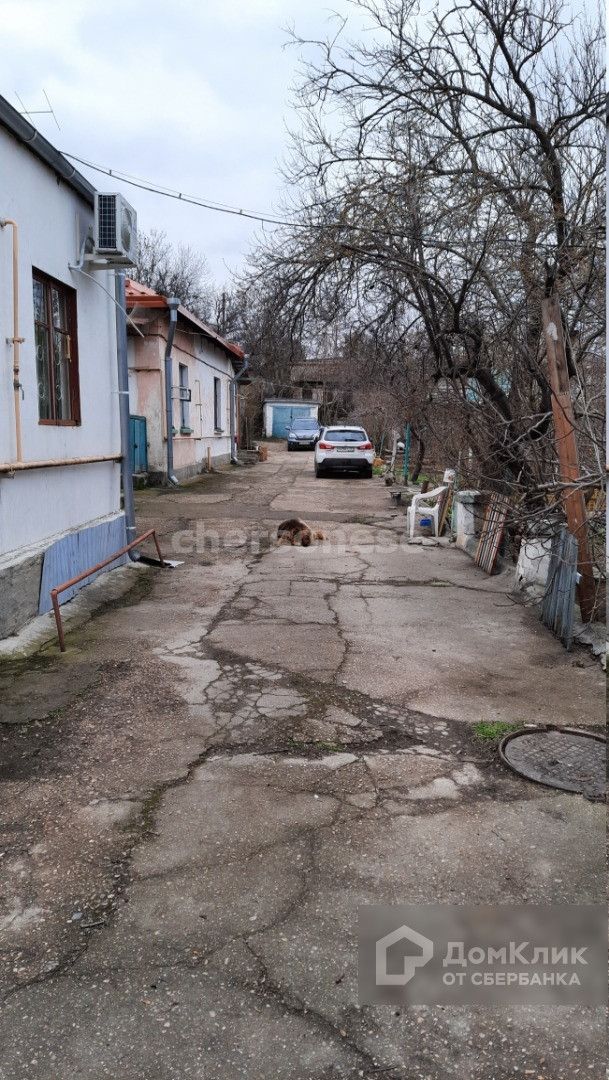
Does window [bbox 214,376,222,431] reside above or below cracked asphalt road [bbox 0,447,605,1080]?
above

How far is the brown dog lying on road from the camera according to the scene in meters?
9.91

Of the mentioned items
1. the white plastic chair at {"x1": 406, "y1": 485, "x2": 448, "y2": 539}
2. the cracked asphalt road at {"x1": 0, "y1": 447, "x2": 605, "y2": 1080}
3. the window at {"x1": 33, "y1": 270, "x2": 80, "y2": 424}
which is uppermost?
the window at {"x1": 33, "y1": 270, "x2": 80, "y2": 424}

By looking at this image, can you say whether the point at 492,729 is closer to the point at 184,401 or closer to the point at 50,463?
the point at 50,463

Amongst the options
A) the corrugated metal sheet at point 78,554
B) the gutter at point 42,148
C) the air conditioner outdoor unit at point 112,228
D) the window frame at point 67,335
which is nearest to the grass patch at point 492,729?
the corrugated metal sheet at point 78,554

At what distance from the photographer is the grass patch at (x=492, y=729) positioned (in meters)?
3.90

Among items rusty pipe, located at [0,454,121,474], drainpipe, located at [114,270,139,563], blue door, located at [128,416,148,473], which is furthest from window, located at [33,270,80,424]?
blue door, located at [128,416,148,473]

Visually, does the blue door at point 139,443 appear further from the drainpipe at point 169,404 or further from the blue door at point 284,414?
the blue door at point 284,414

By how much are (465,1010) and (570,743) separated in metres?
2.03

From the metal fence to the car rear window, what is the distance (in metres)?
13.9

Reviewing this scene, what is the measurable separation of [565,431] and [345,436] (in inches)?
569

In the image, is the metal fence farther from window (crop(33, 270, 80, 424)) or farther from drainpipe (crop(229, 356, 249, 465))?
drainpipe (crop(229, 356, 249, 465))

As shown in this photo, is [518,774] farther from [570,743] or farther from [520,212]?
[520,212]

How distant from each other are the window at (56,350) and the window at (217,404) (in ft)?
46.9

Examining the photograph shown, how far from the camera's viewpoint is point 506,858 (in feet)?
9.20
